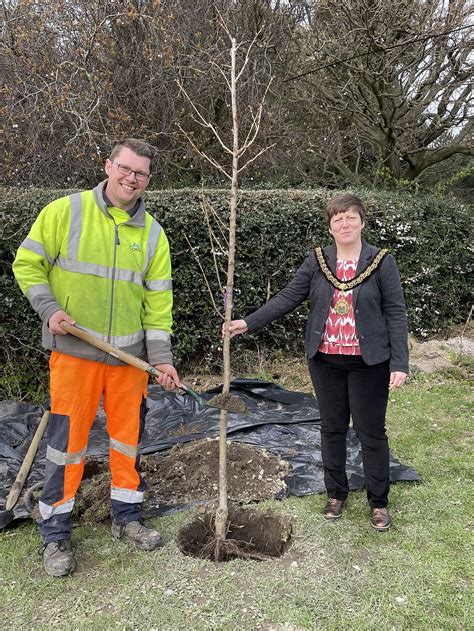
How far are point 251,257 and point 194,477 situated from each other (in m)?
3.14

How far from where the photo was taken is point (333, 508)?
10.6 ft

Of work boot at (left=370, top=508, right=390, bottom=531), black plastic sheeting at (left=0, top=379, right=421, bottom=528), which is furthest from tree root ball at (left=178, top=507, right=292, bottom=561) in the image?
work boot at (left=370, top=508, right=390, bottom=531)

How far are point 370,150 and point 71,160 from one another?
6557 millimetres

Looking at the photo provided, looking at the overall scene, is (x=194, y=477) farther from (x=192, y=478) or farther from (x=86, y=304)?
(x=86, y=304)

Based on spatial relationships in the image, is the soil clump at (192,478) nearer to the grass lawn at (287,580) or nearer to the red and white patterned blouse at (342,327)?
the grass lawn at (287,580)

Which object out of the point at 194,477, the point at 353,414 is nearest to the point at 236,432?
the point at 194,477

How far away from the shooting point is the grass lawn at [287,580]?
7.84 ft

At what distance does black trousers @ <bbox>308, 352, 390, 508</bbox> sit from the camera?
9.89ft

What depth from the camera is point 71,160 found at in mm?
7953

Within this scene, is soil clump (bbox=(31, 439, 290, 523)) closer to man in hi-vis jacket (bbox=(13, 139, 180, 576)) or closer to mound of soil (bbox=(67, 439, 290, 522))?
mound of soil (bbox=(67, 439, 290, 522))

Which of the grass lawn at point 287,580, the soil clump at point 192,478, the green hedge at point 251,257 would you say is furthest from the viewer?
the green hedge at point 251,257

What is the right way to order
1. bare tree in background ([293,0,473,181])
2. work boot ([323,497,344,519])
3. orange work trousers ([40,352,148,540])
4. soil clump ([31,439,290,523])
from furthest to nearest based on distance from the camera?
1. bare tree in background ([293,0,473,181])
2. soil clump ([31,439,290,523])
3. work boot ([323,497,344,519])
4. orange work trousers ([40,352,148,540])

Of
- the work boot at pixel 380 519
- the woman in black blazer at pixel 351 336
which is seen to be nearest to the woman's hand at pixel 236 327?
the woman in black blazer at pixel 351 336

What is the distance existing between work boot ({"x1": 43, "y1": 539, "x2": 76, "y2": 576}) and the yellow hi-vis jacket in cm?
98
